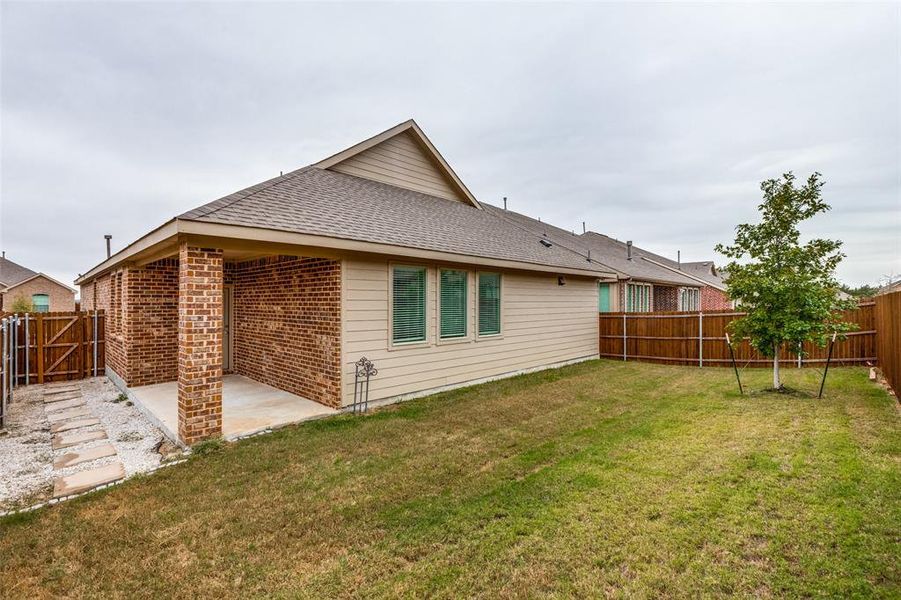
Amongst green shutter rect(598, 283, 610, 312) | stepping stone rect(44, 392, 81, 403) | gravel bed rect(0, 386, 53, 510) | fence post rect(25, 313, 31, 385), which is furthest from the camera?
green shutter rect(598, 283, 610, 312)

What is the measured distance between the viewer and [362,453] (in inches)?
189

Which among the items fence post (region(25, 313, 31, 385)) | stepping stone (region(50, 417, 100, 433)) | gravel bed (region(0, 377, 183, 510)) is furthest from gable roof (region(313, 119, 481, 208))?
fence post (region(25, 313, 31, 385))

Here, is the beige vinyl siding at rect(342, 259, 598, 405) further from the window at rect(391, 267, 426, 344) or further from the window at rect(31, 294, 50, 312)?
the window at rect(31, 294, 50, 312)

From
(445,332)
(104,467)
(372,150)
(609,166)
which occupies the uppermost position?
(609,166)

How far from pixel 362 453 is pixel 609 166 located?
17623 mm

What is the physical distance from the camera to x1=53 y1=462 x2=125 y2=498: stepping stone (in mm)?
3986

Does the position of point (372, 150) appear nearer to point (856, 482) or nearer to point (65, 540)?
point (65, 540)

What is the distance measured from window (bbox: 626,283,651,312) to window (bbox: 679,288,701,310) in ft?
14.6

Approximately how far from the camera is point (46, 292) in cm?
3148

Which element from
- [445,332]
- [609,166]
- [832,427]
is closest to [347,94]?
[445,332]

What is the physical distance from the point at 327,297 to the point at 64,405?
17.9 ft

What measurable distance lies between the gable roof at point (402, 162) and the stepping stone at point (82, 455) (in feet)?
21.5

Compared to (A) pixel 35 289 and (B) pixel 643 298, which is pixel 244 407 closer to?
(B) pixel 643 298

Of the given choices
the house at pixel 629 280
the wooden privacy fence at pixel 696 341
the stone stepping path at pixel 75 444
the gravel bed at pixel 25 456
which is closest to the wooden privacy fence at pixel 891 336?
the wooden privacy fence at pixel 696 341
